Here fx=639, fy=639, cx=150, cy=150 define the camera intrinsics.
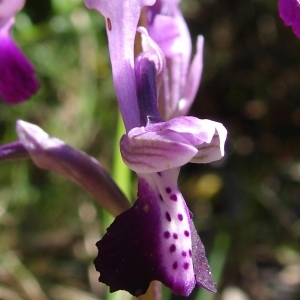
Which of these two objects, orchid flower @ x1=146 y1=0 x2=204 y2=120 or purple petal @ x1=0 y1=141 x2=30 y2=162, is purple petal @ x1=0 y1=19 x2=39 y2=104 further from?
orchid flower @ x1=146 y1=0 x2=204 y2=120

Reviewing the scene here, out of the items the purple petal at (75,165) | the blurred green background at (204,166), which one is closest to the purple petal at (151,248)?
the purple petal at (75,165)

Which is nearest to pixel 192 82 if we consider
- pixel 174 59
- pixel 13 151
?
pixel 174 59

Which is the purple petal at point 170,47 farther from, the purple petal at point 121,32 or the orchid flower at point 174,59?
the purple petal at point 121,32

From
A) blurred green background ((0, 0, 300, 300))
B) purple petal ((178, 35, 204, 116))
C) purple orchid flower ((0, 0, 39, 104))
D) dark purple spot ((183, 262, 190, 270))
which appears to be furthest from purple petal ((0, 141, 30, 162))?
blurred green background ((0, 0, 300, 300))

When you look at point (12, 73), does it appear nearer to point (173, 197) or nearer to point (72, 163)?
point (72, 163)

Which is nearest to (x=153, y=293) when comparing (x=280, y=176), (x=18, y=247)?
(x=18, y=247)

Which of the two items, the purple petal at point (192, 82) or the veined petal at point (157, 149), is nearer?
the veined petal at point (157, 149)
